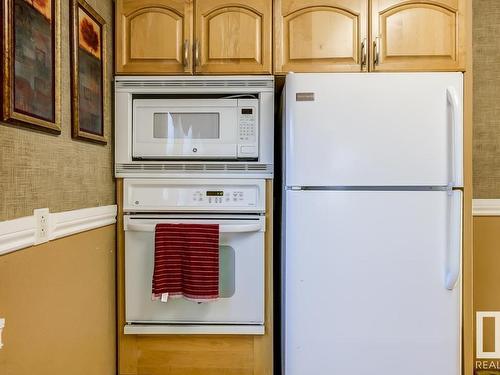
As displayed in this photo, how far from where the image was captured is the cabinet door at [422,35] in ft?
4.83

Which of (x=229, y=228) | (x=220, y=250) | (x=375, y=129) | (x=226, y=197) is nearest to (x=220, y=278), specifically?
(x=220, y=250)

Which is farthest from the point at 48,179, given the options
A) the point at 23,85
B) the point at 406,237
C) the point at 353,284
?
the point at 406,237

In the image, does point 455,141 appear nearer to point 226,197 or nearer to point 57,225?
point 226,197

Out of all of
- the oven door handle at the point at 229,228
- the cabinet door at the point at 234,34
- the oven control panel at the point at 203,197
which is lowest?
the oven door handle at the point at 229,228

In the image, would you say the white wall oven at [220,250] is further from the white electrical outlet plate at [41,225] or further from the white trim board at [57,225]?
the white electrical outlet plate at [41,225]

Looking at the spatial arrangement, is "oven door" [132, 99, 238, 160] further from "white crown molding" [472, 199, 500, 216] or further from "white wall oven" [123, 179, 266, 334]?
"white crown molding" [472, 199, 500, 216]

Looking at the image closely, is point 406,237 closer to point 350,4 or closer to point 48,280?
point 350,4

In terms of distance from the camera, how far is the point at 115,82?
1536 millimetres

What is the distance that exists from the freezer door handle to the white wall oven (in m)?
0.78

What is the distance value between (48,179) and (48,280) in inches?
12.7

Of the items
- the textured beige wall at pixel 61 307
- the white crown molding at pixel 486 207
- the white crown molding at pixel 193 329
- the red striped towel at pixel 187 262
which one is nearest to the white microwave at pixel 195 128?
the red striped towel at pixel 187 262

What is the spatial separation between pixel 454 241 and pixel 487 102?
857mm

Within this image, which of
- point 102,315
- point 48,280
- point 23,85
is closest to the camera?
point 23,85

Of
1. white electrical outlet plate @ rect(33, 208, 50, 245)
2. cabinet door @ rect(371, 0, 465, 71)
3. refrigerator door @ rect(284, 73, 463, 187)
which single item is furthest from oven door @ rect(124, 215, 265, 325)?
cabinet door @ rect(371, 0, 465, 71)
